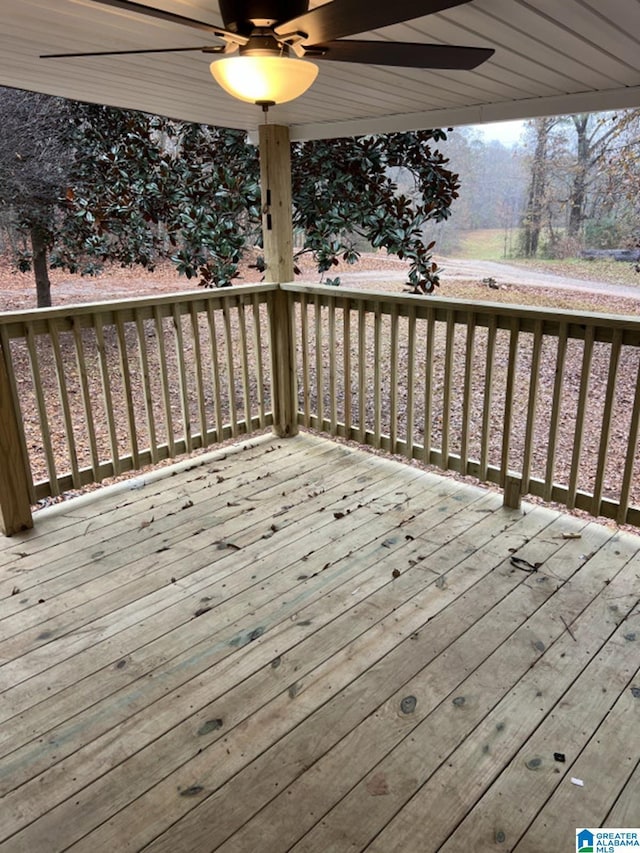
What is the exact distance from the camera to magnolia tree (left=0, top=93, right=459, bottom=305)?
533 centimetres

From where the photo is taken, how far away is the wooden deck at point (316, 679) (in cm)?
158

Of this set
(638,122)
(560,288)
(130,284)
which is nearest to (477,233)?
(560,288)

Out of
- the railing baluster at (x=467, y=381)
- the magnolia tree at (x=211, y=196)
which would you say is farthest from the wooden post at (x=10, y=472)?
the magnolia tree at (x=211, y=196)

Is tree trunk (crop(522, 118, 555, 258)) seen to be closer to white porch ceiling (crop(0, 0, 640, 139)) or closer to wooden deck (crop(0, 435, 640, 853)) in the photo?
white porch ceiling (crop(0, 0, 640, 139))

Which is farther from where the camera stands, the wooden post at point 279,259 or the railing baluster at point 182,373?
the wooden post at point 279,259

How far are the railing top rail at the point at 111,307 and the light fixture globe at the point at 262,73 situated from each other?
169 cm

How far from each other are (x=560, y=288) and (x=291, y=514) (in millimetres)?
3623

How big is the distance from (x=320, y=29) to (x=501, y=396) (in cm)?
484

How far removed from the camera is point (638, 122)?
4.81 m

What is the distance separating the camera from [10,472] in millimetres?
2951

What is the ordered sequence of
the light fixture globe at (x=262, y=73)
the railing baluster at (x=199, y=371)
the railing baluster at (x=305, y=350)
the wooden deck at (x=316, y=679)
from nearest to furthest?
the wooden deck at (x=316, y=679) → the light fixture globe at (x=262, y=73) → the railing baluster at (x=199, y=371) → the railing baluster at (x=305, y=350)

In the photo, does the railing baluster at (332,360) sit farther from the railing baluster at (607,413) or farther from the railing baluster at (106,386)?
the railing baluster at (607,413)

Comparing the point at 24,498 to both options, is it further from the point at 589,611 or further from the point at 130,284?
the point at 130,284

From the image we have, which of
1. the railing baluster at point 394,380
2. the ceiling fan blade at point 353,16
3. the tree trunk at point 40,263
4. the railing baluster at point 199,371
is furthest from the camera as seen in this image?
the tree trunk at point 40,263
